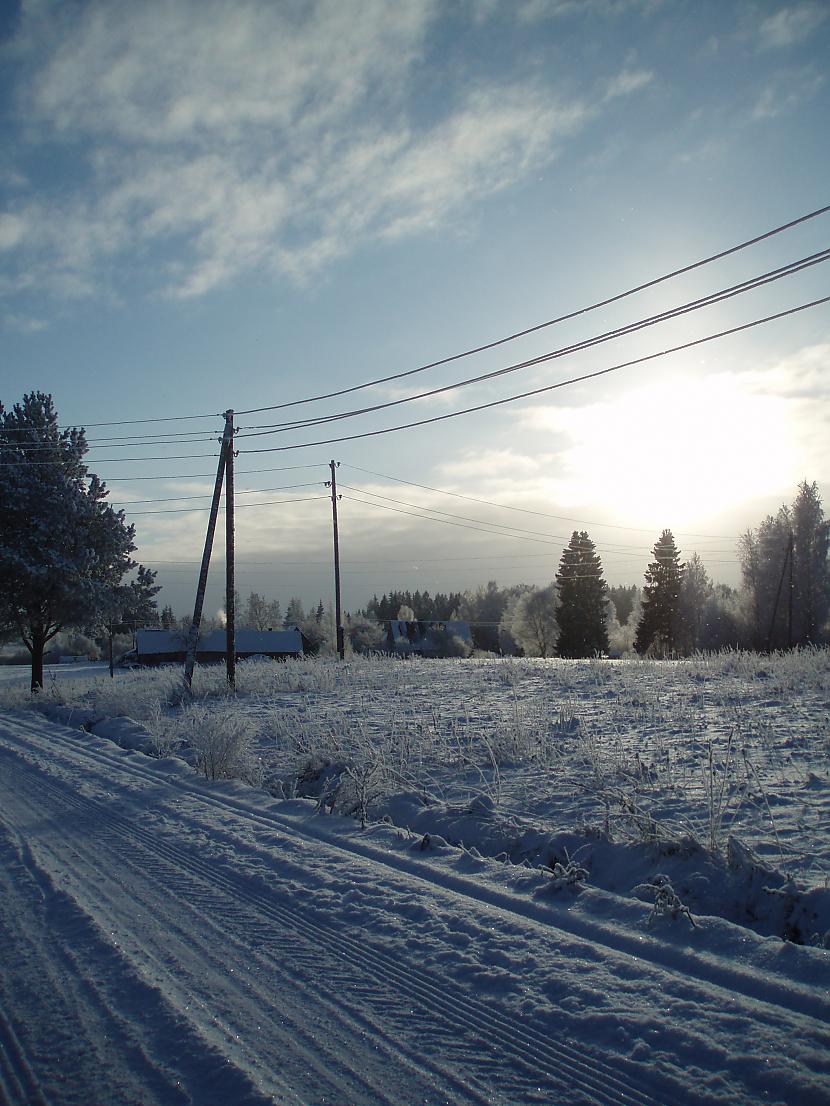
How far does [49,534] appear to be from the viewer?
24.6 m

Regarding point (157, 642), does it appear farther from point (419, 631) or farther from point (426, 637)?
point (419, 631)

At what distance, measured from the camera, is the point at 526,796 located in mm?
6973

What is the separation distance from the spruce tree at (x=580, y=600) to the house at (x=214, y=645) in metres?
27.7

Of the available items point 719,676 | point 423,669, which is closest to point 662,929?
point 719,676

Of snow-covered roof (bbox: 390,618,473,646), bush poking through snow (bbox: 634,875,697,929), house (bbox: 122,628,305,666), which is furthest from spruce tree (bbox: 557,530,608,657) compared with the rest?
bush poking through snow (bbox: 634,875,697,929)

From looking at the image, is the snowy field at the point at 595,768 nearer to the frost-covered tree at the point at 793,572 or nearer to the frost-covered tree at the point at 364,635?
the frost-covered tree at the point at 793,572

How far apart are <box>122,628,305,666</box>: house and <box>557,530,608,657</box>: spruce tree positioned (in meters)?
27.7

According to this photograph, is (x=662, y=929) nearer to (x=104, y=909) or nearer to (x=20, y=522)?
(x=104, y=909)

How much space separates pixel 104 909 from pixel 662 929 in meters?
3.64

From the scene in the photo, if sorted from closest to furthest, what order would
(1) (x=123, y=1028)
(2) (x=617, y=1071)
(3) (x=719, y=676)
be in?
(2) (x=617, y=1071) → (1) (x=123, y=1028) → (3) (x=719, y=676)

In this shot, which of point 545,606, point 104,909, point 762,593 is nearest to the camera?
point 104,909

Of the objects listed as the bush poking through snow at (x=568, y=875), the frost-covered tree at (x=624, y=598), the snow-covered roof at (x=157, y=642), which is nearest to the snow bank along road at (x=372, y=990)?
the bush poking through snow at (x=568, y=875)

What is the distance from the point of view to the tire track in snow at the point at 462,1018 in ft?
9.20

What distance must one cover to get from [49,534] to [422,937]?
80.3 ft
